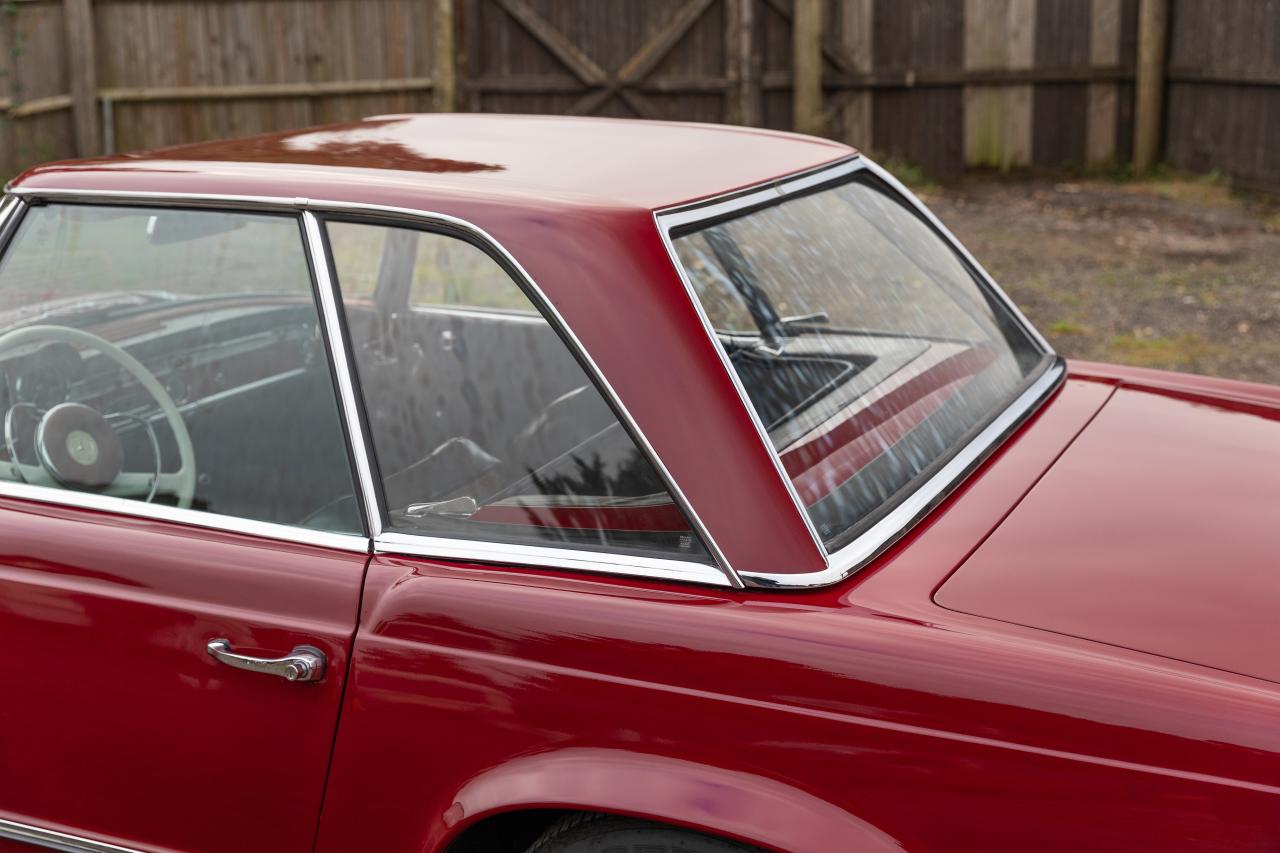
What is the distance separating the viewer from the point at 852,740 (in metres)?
1.72

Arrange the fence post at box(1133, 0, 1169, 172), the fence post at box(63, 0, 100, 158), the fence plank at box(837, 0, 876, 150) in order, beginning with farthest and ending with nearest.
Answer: the fence plank at box(837, 0, 876, 150) → the fence post at box(63, 0, 100, 158) → the fence post at box(1133, 0, 1169, 172)

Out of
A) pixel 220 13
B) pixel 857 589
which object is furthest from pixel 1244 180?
pixel 857 589

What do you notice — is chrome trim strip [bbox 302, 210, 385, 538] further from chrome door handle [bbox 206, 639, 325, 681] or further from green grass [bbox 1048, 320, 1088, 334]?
green grass [bbox 1048, 320, 1088, 334]

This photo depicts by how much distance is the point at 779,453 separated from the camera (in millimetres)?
2020

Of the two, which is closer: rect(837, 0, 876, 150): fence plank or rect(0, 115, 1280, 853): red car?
rect(0, 115, 1280, 853): red car

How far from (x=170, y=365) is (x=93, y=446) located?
0.22 m

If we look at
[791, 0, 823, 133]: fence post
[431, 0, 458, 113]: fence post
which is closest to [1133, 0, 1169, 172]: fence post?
[791, 0, 823, 133]: fence post

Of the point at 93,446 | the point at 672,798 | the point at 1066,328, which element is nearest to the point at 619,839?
the point at 672,798

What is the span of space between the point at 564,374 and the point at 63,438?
99cm

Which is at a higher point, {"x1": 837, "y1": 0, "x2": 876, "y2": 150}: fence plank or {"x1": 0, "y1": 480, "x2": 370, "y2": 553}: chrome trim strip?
{"x1": 837, "y1": 0, "x2": 876, "y2": 150}: fence plank

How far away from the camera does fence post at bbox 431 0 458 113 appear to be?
1254 cm

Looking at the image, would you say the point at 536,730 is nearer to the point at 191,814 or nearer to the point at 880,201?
the point at 191,814

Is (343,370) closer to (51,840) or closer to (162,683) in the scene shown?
(162,683)

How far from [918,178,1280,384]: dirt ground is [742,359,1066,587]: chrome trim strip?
4265mm
